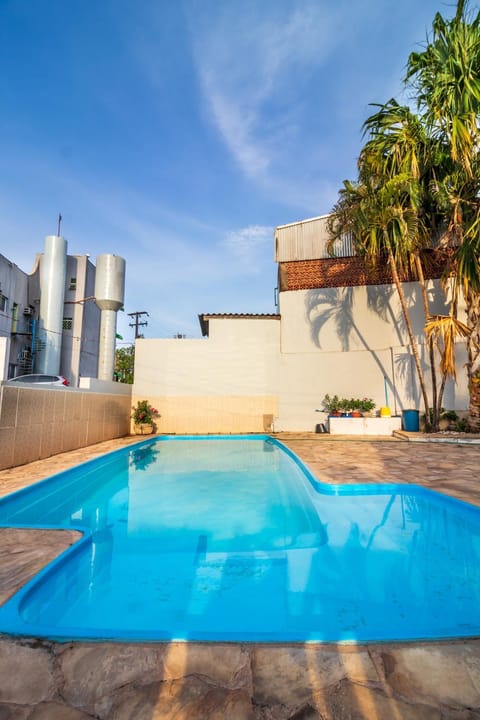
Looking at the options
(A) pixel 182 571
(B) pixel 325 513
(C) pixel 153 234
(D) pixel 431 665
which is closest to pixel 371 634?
(D) pixel 431 665

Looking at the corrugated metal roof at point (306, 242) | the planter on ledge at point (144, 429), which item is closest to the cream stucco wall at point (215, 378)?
the planter on ledge at point (144, 429)

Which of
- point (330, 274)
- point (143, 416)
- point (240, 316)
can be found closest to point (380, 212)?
point (330, 274)

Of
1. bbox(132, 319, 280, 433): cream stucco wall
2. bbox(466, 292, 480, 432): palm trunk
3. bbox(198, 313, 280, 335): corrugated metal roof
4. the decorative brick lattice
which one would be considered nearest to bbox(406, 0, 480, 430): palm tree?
bbox(466, 292, 480, 432): palm trunk

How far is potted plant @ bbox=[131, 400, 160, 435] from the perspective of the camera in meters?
14.3

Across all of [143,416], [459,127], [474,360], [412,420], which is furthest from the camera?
[143,416]

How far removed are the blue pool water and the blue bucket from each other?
6.81 m

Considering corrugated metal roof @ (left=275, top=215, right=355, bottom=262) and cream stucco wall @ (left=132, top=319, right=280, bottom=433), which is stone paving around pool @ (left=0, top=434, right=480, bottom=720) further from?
corrugated metal roof @ (left=275, top=215, right=355, bottom=262)

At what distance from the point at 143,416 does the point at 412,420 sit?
10251 millimetres

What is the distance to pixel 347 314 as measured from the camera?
14602 millimetres

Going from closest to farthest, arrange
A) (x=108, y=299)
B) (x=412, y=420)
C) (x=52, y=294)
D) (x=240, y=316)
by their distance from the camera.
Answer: (x=412, y=420), (x=108, y=299), (x=240, y=316), (x=52, y=294)

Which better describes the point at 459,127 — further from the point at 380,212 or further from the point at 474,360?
the point at 474,360

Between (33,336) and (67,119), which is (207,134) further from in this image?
(33,336)

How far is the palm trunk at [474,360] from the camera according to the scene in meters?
10.5

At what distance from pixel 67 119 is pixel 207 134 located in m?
4.43
